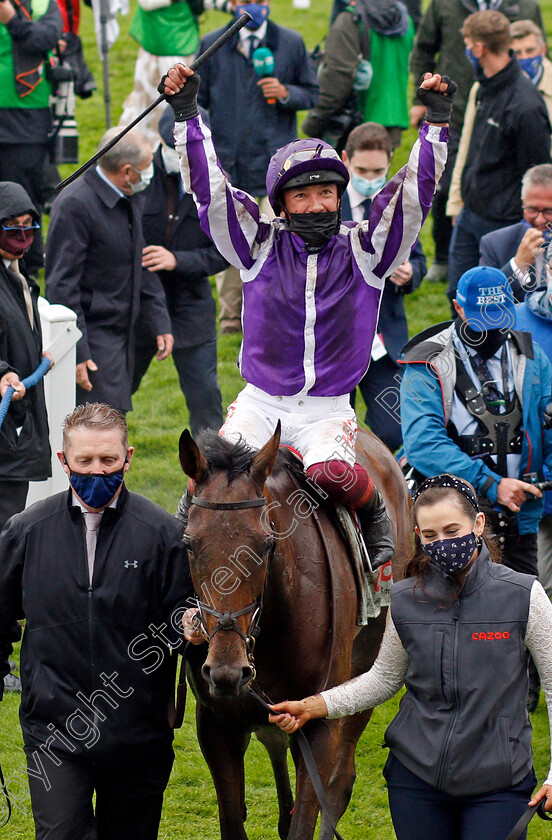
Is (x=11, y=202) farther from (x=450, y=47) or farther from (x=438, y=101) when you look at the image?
(x=450, y=47)

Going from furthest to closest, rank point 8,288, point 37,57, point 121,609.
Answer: point 37,57, point 8,288, point 121,609

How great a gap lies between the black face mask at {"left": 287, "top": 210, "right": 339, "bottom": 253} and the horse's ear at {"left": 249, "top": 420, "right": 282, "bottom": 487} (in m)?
1.05

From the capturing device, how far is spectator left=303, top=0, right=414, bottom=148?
10664mm

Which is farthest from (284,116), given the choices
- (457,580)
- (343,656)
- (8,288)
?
(457,580)

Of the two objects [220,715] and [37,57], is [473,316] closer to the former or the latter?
[220,715]

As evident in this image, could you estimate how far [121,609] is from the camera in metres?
4.25

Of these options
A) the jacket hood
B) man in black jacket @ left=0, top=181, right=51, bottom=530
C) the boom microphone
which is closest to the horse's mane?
man in black jacket @ left=0, top=181, right=51, bottom=530

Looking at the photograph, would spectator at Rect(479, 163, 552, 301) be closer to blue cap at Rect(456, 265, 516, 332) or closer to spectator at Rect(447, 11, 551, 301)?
blue cap at Rect(456, 265, 516, 332)

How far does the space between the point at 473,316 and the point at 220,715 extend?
227 cm

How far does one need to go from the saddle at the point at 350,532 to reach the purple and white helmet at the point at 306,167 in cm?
104

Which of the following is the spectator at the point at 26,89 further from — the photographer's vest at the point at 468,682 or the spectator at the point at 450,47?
the photographer's vest at the point at 468,682

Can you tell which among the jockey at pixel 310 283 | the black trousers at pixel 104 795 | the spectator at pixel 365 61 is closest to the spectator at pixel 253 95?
the spectator at pixel 365 61

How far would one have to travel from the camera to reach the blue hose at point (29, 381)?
6035 mm

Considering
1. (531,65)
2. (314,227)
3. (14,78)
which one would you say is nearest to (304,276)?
(314,227)
